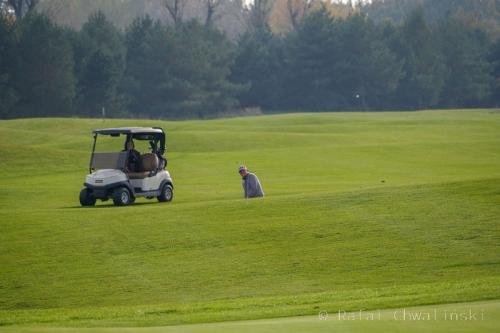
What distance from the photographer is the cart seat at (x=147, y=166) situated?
25078 mm

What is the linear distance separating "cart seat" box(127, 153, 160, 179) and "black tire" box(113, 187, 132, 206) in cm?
52

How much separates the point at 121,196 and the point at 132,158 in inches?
41.0

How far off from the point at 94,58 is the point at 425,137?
3412cm

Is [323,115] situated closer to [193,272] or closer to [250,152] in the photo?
[250,152]

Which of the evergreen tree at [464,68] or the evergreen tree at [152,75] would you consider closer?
the evergreen tree at [152,75]

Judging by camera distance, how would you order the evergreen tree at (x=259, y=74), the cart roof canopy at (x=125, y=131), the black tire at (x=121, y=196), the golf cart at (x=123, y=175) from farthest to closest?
the evergreen tree at (x=259, y=74) → the cart roof canopy at (x=125, y=131) → the golf cart at (x=123, y=175) → the black tire at (x=121, y=196)

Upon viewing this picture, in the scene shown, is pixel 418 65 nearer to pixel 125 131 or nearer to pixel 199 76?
pixel 199 76

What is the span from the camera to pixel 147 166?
25.3 metres

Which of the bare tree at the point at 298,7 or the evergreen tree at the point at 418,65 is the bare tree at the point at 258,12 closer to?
the bare tree at the point at 298,7

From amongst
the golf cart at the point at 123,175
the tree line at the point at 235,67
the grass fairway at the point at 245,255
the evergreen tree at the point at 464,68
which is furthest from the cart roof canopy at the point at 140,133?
the evergreen tree at the point at 464,68

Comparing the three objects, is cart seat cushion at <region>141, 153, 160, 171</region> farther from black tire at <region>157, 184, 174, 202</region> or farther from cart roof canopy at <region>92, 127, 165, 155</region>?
black tire at <region>157, 184, 174, 202</region>

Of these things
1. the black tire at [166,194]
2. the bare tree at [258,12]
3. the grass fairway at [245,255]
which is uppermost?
the bare tree at [258,12]

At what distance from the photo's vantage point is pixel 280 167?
3975cm

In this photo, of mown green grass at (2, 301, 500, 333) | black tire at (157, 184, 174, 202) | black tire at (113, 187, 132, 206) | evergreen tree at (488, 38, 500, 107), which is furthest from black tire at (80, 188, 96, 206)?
evergreen tree at (488, 38, 500, 107)
